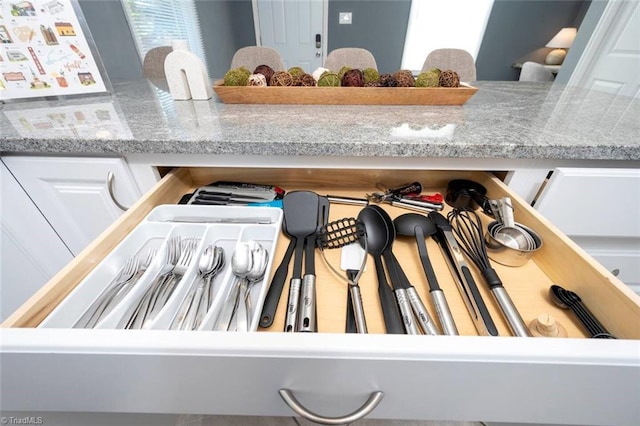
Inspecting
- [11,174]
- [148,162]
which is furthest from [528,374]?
[11,174]

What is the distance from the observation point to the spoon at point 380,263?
14.0 inches

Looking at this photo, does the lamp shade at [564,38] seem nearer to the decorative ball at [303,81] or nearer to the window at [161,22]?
the decorative ball at [303,81]

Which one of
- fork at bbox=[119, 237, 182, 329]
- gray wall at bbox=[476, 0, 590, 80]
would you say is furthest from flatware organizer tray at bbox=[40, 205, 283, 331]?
gray wall at bbox=[476, 0, 590, 80]

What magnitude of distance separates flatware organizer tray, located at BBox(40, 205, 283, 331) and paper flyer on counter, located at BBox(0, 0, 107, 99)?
2.10ft

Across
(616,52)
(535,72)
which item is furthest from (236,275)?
(535,72)

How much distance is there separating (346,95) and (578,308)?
0.70m

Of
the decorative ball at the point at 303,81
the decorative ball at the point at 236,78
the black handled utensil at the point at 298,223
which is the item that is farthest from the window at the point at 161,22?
the black handled utensil at the point at 298,223

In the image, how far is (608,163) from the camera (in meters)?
0.54

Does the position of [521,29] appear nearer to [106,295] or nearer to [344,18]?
[344,18]

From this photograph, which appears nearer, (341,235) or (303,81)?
(341,235)

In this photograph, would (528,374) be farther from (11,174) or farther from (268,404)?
(11,174)

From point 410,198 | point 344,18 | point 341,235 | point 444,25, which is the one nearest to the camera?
point 341,235

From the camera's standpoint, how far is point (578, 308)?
380 mm

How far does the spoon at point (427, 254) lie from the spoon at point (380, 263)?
46 millimetres
